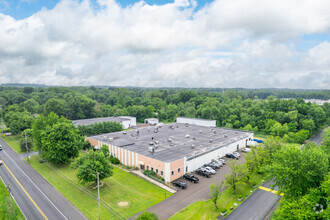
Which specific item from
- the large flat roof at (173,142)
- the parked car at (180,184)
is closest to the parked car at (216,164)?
the large flat roof at (173,142)

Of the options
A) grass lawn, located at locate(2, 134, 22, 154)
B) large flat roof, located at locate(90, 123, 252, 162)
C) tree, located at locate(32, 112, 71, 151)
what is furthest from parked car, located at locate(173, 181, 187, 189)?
grass lawn, located at locate(2, 134, 22, 154)

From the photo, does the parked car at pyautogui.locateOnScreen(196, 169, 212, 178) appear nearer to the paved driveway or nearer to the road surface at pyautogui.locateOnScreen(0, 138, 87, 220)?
the paved driveway

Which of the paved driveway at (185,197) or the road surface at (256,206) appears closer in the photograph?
the road surface at (256,206)

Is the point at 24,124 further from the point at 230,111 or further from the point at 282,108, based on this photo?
the point at 282,108

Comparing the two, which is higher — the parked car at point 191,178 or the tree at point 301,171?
the tree at point 301,171

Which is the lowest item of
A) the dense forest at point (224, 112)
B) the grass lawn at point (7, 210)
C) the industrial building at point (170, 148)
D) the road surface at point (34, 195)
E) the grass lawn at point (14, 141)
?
the grass lawn at point (14, 141)

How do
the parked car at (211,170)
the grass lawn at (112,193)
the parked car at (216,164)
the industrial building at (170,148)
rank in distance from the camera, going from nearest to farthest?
the grass lawn at (112,193) → the industrial building at (170,148) → the parked car at (211,170) → the parked car at (216,164)

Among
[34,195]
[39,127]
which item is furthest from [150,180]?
[39,127]

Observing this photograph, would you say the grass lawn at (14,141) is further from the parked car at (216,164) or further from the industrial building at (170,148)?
the parked car at (216,164)
